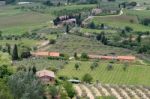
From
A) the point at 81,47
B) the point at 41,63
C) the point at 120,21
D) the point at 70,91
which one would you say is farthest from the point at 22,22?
the point at 70,91

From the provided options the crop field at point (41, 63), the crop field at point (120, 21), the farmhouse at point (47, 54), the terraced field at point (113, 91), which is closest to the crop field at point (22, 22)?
the crop field at point (120, 21)

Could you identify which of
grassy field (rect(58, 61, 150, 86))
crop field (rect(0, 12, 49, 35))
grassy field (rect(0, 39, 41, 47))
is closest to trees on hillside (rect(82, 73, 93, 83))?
grassy field (rect(58, 61, 150, 86))

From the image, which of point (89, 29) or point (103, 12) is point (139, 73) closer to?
point (89, 29)

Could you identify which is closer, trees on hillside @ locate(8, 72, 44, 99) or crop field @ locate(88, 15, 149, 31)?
trees on hillside @ locate(8, 72, 44, 99)

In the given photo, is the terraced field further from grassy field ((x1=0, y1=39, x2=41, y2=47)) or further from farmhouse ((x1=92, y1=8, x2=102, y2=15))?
farmhouse ((x1=92, y1=8, x2=102, y2=15))

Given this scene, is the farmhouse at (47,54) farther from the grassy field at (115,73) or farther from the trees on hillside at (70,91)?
the trees on hillside at (70,91)
